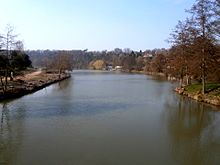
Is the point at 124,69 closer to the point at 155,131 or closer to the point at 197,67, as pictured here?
the point at 197,67

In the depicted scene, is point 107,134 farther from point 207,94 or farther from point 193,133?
point 207,94

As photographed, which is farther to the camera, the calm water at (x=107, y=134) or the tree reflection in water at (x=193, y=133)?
the tree reflection in water at (x=193, y=133)

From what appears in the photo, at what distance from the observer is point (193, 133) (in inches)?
820

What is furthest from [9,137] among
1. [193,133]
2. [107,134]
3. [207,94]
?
[207,94]

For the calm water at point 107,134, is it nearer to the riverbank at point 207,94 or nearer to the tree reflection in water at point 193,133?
the tree reflection in water at point 193,133

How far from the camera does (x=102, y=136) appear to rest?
1902 centimetres

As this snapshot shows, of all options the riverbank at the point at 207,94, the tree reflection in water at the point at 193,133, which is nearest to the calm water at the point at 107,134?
the tree reflection in water at the point at 193,133

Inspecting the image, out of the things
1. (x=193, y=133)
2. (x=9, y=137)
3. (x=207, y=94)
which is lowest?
(x=193, y=133)

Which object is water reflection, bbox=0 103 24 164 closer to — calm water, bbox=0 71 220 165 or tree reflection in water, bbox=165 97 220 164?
calm water, bbox=0 71 220 165

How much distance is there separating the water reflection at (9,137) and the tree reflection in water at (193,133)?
7216 millimetres

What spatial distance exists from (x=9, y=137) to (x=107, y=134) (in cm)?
521

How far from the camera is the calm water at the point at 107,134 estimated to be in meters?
15.1

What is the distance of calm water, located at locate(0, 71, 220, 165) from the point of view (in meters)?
15.1

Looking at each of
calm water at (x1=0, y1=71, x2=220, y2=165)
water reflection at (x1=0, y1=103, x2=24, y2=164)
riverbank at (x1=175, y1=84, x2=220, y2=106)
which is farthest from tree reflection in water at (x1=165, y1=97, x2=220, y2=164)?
water reflection at (x1=0, y1=103, x2=24, y2=164)
